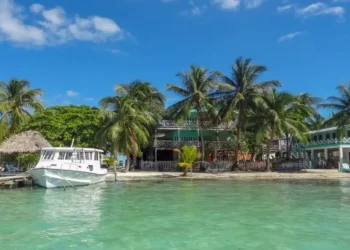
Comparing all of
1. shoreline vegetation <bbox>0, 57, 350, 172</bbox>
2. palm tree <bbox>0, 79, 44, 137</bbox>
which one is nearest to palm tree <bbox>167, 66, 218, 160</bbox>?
shoreline vegetation <bbox>0, 57, 350, 172</bbox>

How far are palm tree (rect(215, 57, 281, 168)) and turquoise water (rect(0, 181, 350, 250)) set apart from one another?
16.9 meters

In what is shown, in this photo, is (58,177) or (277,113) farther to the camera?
(277,113)

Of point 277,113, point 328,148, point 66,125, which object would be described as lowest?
point 328,148

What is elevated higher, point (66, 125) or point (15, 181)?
point (66, 125)

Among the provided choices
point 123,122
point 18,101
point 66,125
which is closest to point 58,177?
point 123,122

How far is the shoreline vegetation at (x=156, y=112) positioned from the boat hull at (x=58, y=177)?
8.69m

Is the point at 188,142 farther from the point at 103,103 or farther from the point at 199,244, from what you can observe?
the point at 199,244

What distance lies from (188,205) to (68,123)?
69.7 feet

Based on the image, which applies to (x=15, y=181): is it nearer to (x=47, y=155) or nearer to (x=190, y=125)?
(x=47, y=155)

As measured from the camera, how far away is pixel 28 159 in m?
31.8

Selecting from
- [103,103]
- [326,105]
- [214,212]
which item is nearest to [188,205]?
[214,212]

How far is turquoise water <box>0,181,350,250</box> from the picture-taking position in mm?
9273

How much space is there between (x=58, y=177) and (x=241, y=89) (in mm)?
20281

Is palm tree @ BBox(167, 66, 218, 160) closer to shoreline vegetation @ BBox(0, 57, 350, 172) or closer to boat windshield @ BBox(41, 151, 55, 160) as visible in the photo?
shoreline vegetation @ BBox(0, 57, 350, 172)
